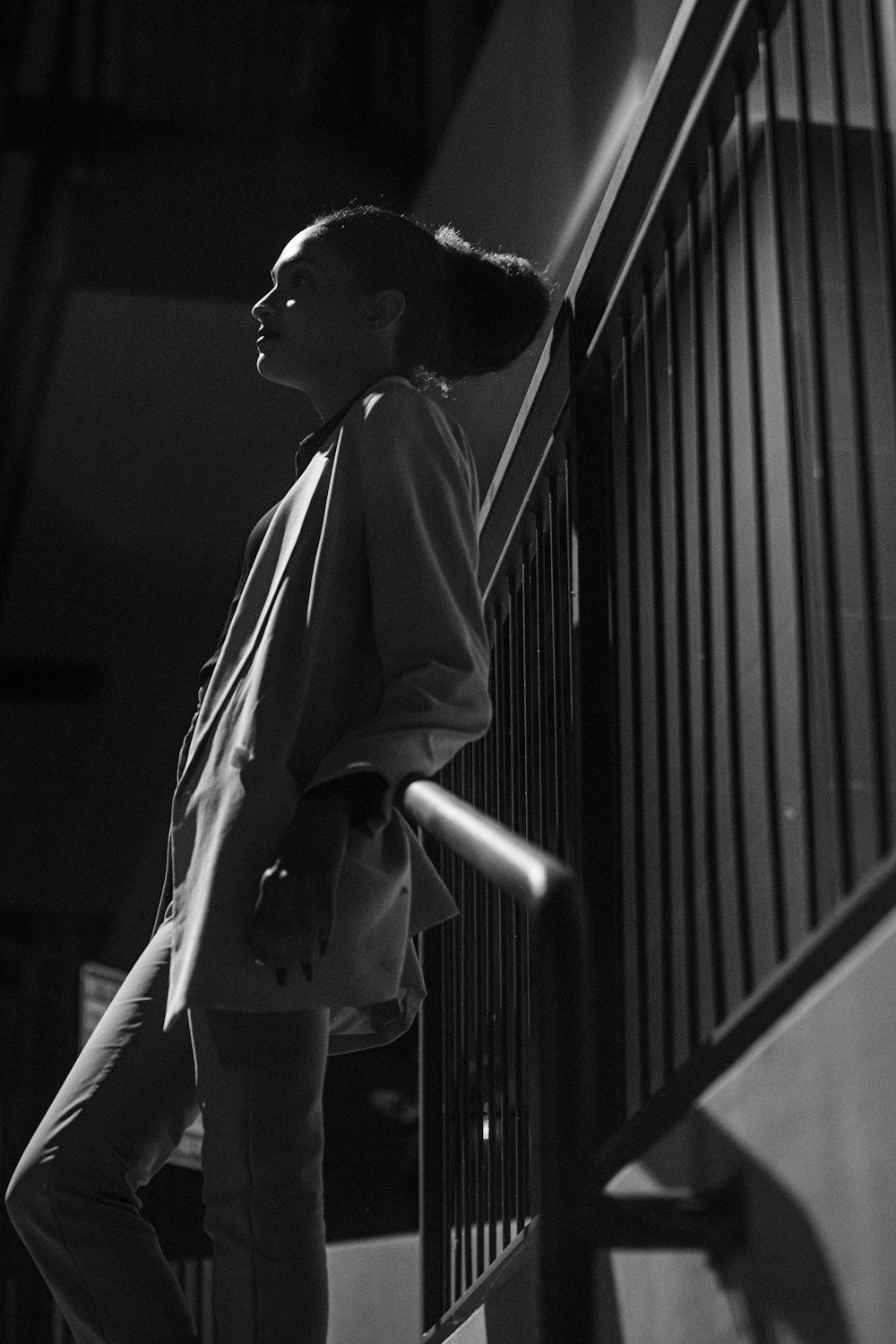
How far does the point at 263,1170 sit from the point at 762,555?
675 millimetres

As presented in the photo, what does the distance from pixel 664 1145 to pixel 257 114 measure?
4760mm

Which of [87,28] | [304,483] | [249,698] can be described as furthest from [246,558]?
[87,28]

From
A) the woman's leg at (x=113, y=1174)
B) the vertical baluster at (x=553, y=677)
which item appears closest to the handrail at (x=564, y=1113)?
the woman's leg at (x=113, y=1174)

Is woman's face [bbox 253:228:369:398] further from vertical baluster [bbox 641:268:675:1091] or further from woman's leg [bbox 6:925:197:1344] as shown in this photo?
woman's leg [bbox 6:925:197:1344]

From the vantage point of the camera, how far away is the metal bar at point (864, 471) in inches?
45.1

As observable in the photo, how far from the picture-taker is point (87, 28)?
5.42 m

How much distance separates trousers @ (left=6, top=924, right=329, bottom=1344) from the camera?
162cm

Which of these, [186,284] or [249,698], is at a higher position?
[186,284]

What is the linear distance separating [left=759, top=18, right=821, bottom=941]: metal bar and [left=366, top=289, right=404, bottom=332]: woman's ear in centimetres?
70

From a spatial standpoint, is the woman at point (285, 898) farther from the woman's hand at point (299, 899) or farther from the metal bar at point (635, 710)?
the metal bar at point (635, 710)

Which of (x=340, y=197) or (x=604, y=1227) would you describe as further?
(x=340, y=197)

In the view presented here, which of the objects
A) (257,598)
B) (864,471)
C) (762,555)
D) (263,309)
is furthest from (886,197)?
(263,309)

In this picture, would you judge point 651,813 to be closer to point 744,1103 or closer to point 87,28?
point 744,1103

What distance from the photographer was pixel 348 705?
1.84 meters
